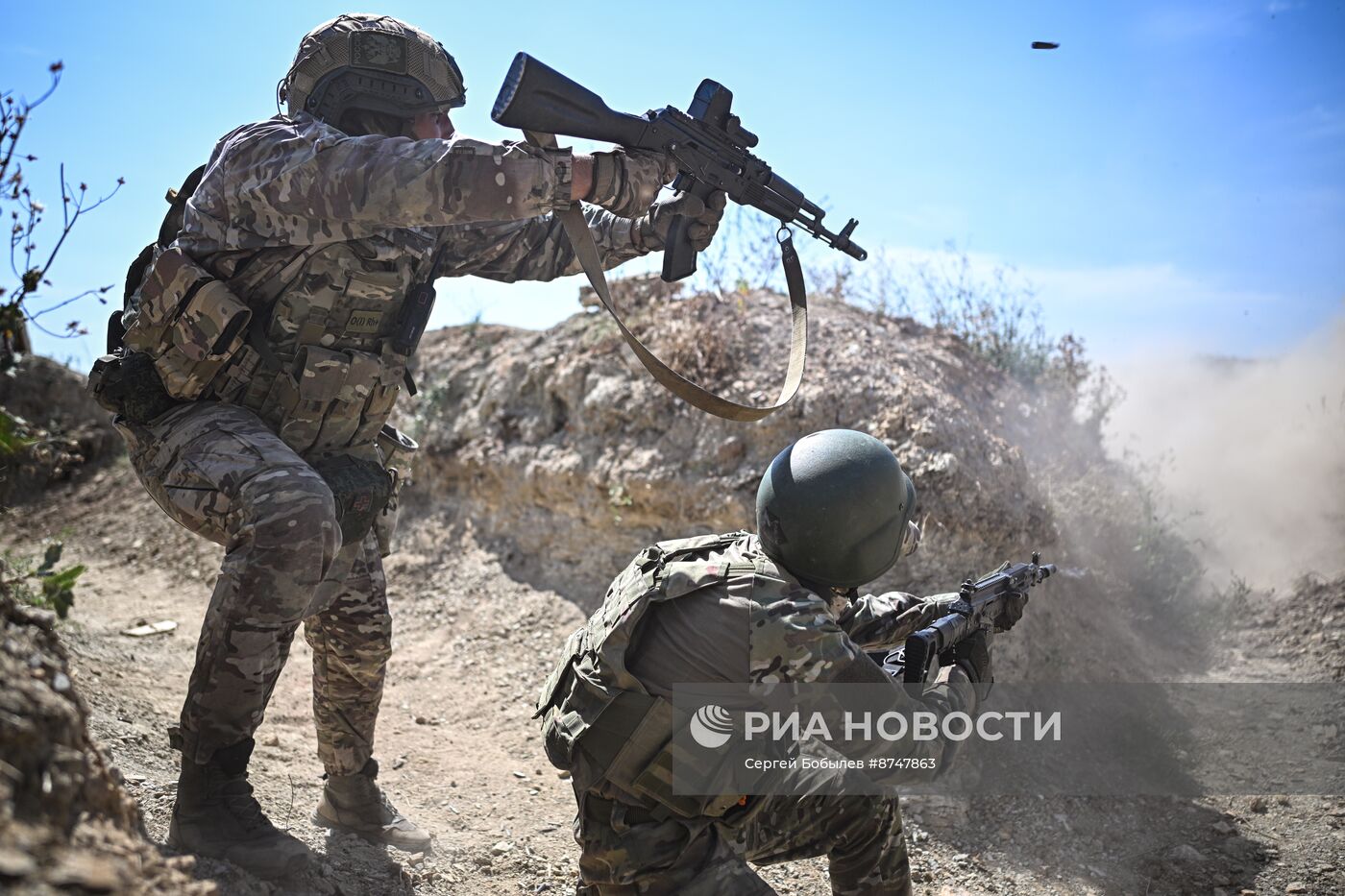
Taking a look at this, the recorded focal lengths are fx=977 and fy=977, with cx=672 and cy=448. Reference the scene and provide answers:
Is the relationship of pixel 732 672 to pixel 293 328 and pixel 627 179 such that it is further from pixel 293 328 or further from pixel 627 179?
pixel 293 328

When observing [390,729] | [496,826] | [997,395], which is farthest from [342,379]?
[997,395]

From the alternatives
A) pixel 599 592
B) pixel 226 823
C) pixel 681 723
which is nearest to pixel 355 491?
pixel 226 823

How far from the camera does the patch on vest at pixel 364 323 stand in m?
3.48

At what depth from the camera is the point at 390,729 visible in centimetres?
508

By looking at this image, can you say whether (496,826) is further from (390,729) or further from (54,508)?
(54,508)

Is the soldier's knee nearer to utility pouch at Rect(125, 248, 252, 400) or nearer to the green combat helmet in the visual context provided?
utility pouch at Rect(125, 248, 252, 400)

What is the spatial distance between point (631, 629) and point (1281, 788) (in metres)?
3.55

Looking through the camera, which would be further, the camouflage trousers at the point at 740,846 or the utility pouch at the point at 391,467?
the utility pouch at the point at 391,467

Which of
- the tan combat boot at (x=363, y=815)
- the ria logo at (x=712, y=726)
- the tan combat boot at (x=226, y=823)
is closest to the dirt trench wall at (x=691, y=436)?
the tan combat boot at (x=363, y=815)

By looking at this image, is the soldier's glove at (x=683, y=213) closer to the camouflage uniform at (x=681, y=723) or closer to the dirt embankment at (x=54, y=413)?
the camouflage uniform at (x=681, y=723)

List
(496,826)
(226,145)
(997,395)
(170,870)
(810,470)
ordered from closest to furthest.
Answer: (170,870), (810,470), (226,145), (496,826), (997,395)

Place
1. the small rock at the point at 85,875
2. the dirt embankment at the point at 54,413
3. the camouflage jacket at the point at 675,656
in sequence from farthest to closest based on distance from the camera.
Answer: the dirt embankment at the point at 54,413 < the camouflage jacket at the point at 675,656 < the small rock at the point at 85,875

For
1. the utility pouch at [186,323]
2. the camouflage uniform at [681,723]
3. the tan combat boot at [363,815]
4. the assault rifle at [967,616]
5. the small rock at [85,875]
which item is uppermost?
the utility pouch at [186,323]

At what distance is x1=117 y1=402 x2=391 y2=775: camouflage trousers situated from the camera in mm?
2844
